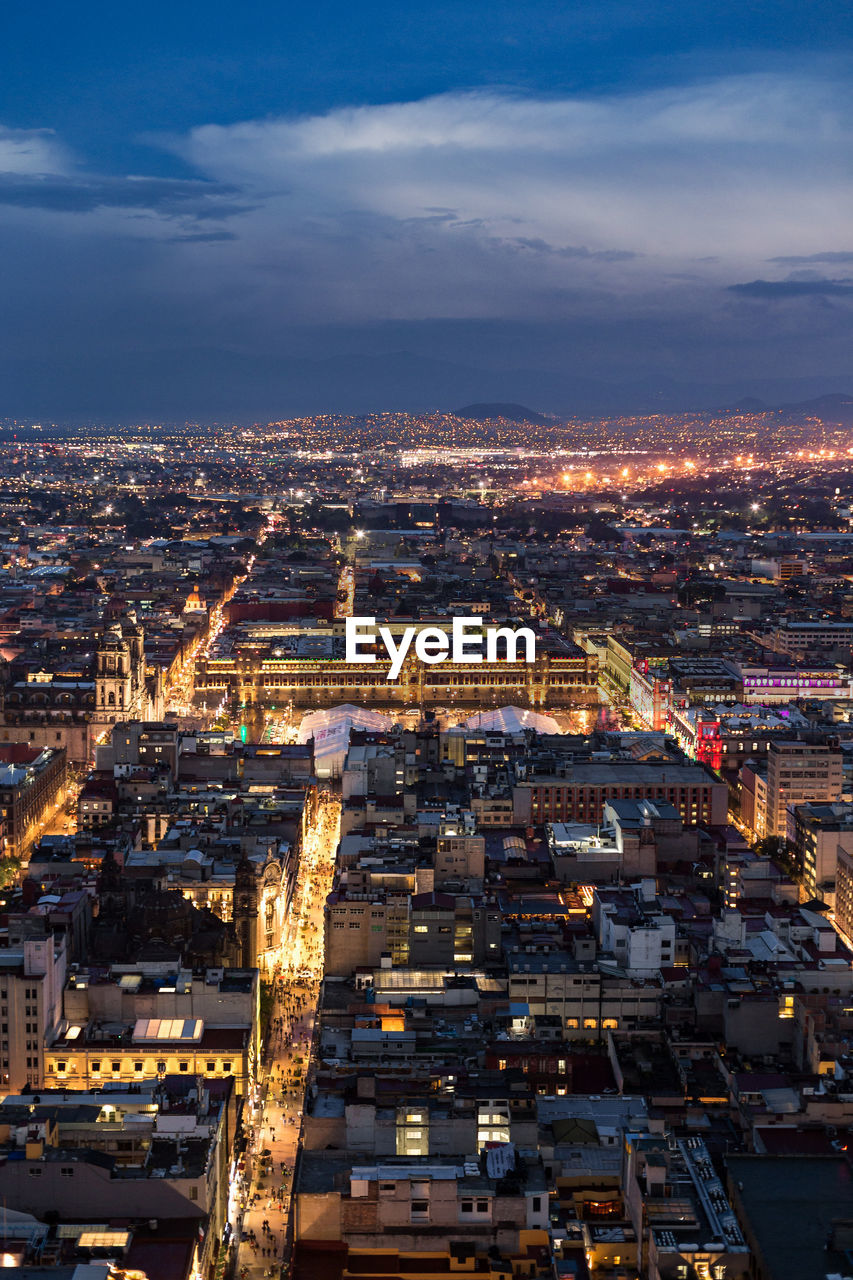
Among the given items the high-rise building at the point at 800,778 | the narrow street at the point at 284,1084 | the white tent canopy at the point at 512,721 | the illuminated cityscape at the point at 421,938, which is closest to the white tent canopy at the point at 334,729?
the illuminated cityscape at the point at 421,938

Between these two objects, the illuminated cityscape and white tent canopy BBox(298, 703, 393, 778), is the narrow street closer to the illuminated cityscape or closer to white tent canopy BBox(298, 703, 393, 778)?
the illuminated cityscape

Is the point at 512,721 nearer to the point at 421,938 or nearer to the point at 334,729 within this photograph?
the point at 334,729

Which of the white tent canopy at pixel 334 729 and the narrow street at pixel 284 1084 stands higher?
the white tent canopy at pixel 334 729

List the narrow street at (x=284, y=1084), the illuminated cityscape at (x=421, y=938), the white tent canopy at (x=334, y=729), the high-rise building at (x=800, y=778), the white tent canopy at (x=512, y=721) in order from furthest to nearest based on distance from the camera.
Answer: the white tent canopy at (x=512, y=721) < the white tent canopy at (x=334, y=729) < the high-rise building at (x=800, y=778) < the narrow street at (x=284, y=1084) < the illuminated cityscape at (x=421, y=938)

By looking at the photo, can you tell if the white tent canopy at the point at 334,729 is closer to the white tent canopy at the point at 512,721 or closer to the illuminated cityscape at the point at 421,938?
the illuminated cityscape at the point at 421,938

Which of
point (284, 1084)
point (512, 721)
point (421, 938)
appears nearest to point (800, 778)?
point (512, 721)

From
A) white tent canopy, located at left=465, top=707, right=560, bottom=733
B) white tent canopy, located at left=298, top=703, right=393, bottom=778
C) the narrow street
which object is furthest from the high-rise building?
white tent canopy, located at left=298, top=703, right=393, bottom=778
